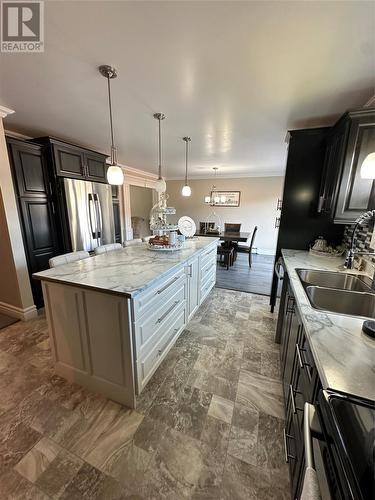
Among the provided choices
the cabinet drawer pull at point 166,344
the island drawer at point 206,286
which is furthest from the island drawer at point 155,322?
the island drawer at point 206,286

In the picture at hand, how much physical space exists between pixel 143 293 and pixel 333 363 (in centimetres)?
111

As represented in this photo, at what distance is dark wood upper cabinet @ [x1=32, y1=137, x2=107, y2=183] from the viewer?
105 inches

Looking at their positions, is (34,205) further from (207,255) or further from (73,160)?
(207,255)

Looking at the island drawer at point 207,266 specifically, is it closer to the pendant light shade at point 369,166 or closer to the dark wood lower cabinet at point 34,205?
the pendant light shade at point 369,166

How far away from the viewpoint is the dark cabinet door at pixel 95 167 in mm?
3172

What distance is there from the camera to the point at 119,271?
1.66 metres

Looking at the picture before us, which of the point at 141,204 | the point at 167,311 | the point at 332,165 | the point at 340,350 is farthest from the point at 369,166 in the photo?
the point at 141,204

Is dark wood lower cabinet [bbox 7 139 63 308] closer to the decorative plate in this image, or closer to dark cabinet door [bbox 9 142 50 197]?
dark cabinet door [bbox 9 142 50 197]

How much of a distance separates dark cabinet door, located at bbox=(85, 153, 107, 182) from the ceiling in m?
0.60

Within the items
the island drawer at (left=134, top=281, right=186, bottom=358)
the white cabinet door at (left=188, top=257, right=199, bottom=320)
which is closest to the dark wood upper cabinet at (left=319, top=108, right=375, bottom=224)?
the white cabinet door at (left=188, top=257, right=199, bottom=320)

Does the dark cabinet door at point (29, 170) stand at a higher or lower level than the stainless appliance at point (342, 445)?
higher

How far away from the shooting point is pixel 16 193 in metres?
2.42

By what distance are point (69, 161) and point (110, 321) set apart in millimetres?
2621

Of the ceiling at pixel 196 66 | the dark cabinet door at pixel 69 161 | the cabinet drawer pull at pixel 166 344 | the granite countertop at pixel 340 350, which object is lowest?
the cabinet drawer pull at pixel 166 344
